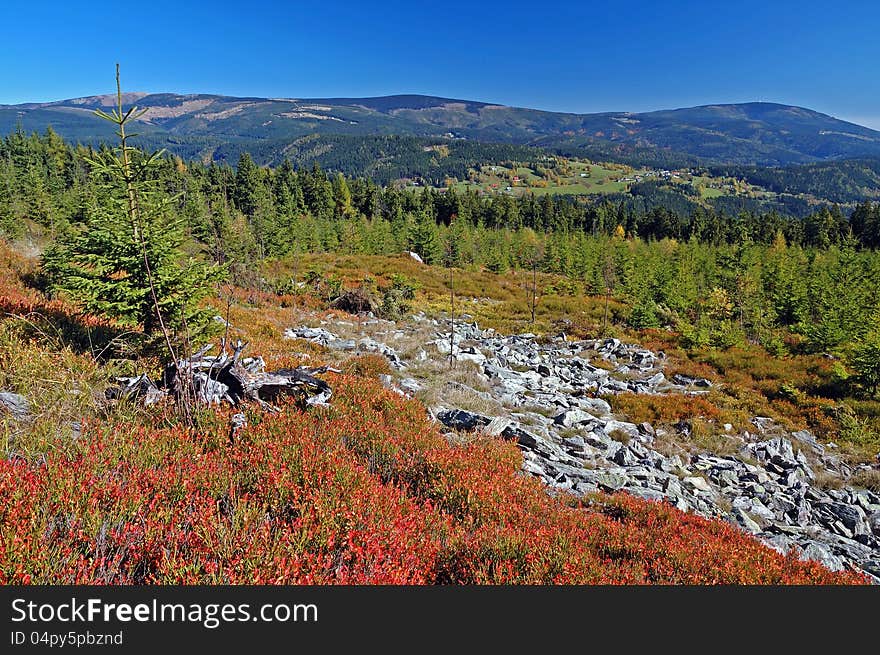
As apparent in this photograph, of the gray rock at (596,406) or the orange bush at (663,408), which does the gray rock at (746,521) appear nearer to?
the orange bush at (663,408)

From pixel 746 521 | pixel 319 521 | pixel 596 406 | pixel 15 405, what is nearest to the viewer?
pixel 319 521

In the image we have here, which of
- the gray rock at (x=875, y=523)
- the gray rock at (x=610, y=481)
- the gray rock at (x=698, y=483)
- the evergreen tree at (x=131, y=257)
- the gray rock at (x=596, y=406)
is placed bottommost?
the gray rock at (x=596, y=406)

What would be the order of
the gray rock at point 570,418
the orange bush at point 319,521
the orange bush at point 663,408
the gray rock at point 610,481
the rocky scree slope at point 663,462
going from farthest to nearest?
the orange bush at point 663,408 → the gray rock at point 570,418 → the gray rock at point 610,481 → the rocky scree slope at point 663,462 → the orange bush at point 319,521

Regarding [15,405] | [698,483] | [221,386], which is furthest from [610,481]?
[15,405]

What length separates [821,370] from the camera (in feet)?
50.4

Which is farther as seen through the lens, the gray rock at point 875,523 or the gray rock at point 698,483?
the gray rock at point 698,483

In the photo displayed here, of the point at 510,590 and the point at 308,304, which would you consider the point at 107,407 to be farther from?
the point at 308,304

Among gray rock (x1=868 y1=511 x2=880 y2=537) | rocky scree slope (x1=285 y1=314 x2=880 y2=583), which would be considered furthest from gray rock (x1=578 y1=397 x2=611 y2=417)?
gray rock (x1=868 y1=511 x2=880 y2=537)

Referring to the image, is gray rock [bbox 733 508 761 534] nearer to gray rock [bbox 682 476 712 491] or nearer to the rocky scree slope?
the rocky scree slope

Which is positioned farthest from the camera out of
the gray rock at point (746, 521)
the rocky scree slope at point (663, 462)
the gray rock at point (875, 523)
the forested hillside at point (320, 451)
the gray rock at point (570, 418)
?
the gray rock at point (570, 418)

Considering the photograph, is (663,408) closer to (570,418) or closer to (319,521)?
(570,418)

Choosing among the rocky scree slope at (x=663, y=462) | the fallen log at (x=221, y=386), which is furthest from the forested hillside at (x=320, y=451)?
the fallen log at (x=221, y=386)

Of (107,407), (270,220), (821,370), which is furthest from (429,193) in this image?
(107,407)

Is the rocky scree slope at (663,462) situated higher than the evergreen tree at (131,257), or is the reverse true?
the evergreen tree at (131,257)
